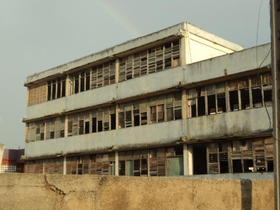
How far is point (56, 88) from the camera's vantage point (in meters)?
30.9

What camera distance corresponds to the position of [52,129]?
30.7 metres

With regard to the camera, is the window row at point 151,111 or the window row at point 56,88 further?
the window row at point 56,88

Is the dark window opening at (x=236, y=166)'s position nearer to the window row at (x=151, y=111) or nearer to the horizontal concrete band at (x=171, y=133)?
the horizontal concrete band at (x=171, y=133)

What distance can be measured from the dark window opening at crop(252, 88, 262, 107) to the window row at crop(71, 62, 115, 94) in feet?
32.8

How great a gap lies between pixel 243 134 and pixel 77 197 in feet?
48.8

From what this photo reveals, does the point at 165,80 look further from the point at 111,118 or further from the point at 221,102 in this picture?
the point at 111,118

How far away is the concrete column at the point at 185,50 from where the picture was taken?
878 inches

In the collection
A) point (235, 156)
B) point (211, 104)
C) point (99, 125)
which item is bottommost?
point (235, 156)

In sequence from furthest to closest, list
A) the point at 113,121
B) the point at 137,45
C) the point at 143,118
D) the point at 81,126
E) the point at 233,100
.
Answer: the point at 81,126 → the point at 113,121 → the point at 137,45 → the point at 143,118 → the point at 233,100

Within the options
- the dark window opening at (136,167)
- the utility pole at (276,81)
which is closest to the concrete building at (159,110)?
the dark window opening at (136,167)

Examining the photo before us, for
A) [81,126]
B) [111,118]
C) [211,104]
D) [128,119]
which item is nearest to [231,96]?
[211,104]

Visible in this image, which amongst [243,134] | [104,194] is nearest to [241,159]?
[243,134]

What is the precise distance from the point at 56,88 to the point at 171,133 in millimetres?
12024

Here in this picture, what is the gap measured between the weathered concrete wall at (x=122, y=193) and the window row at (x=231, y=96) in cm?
1095
